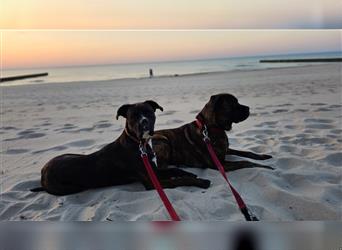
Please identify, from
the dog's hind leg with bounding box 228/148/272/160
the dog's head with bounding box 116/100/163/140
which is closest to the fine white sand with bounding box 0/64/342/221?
the dog's hind leg with bounding box 228/148/272/160

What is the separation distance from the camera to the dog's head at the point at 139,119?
10.6 ft

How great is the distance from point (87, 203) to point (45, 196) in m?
0.42

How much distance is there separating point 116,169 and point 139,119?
49cm

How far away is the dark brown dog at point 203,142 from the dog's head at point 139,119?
1.74 feet

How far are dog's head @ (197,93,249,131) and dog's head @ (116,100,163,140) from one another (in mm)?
633

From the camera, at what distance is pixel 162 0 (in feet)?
4.75

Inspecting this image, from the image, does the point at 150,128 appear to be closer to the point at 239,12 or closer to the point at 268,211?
the point at 268,211

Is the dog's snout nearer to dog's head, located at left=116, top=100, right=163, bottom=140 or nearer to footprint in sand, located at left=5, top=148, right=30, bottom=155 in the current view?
dog's head, located at left=116, top=100, right=163, bottom=140

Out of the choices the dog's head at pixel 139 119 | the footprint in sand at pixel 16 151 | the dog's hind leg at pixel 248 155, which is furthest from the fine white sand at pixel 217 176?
the dog's head at pixel 139 119

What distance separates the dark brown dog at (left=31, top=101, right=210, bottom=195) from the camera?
315cm

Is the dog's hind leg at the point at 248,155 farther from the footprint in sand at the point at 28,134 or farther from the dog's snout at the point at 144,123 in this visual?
the footprint in sand at the point at 28,134

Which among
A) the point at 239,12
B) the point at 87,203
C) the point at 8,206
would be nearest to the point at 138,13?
the point at 239,12

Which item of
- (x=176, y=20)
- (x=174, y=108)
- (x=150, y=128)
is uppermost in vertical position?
(x=176, y=20)

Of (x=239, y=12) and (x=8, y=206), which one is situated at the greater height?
(x=239, y=12)
